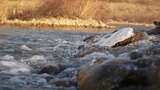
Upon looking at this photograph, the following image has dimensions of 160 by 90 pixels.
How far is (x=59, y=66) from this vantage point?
14.6 m

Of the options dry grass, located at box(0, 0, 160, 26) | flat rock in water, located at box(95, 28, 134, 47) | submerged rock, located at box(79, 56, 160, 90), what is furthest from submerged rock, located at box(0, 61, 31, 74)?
dry grass, located at box(0, 0, 160, 26)

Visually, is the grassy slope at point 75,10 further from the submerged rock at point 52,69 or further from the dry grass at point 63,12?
the submerged rock at point 52,69

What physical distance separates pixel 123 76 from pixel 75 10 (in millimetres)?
52502

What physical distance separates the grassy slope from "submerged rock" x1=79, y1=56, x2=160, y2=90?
4062cm

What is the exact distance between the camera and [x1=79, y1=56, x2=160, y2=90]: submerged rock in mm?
10438

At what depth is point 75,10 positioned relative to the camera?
206ft

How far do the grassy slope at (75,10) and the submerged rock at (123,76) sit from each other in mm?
40622

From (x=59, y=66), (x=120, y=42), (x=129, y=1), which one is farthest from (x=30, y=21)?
(x=129, y=1)

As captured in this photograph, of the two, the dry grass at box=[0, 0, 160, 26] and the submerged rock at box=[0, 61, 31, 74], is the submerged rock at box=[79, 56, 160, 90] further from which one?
the dry grass at box=[0, 0, 160, 26]

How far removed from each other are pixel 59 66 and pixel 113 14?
75.6 m

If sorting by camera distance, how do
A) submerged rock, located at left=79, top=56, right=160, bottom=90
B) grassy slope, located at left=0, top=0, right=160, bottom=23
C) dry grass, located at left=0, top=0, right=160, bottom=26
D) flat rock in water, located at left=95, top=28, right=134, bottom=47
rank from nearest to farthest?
submerged rock, located at left=79, top=56, right=160, bottom=90 → flat rock in water, located at left=95, top=28, right=134, bottom=47 → dry grass, located at left=0, top=0, right=160, bottom=26 → grassy slope, located at left=0, top=0, right=160, bottom=23

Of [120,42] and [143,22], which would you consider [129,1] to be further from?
[120,42]

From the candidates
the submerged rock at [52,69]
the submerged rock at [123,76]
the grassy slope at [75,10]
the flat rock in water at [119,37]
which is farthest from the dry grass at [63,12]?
Answer: the submerged rock at [123,76]

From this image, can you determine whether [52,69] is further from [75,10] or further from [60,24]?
[75,10]
